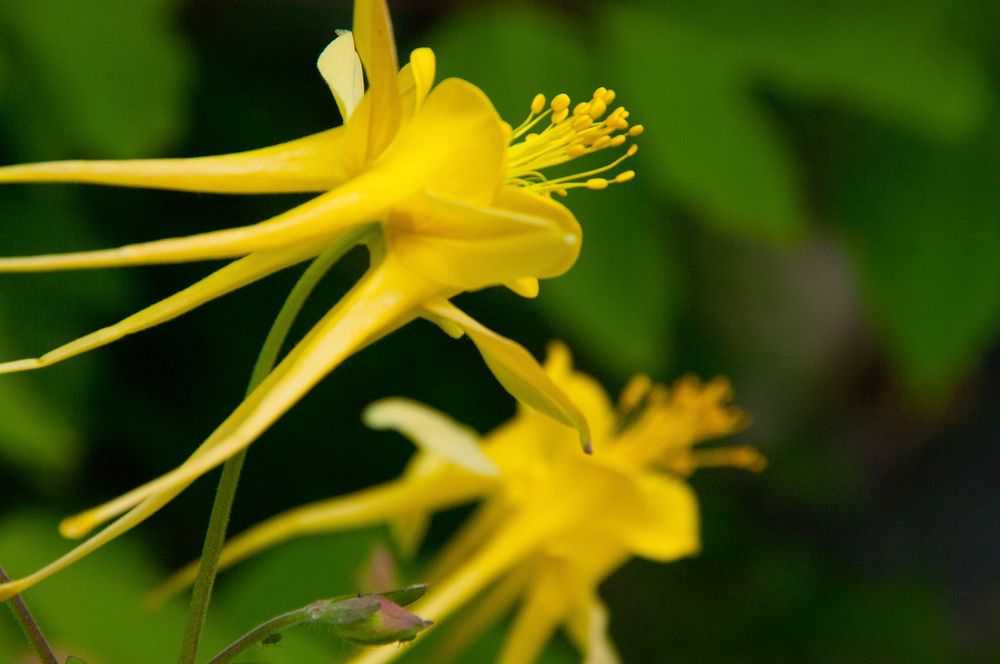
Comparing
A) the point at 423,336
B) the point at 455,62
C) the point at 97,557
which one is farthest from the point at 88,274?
the point at 423,336

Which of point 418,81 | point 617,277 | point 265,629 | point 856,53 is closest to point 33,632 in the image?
point 265,629

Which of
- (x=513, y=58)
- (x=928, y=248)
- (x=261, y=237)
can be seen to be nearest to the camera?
(x=261, y=237)

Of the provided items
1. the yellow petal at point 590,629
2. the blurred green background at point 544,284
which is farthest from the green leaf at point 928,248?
the yellow petal at point 590,629

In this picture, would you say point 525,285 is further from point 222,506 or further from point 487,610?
point 487,610

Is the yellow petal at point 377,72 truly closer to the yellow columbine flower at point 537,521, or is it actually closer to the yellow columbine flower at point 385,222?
the yellow columbine flower at point 385,222

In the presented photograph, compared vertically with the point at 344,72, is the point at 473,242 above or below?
below

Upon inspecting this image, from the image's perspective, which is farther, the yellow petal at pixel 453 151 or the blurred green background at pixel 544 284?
the blurred green background at pixel 544 284

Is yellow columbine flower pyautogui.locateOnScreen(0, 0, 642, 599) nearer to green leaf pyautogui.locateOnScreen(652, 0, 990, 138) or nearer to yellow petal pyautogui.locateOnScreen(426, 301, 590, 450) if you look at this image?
yellow petal pyautogui.locateOnScreen(426, 301, 590, 450)
